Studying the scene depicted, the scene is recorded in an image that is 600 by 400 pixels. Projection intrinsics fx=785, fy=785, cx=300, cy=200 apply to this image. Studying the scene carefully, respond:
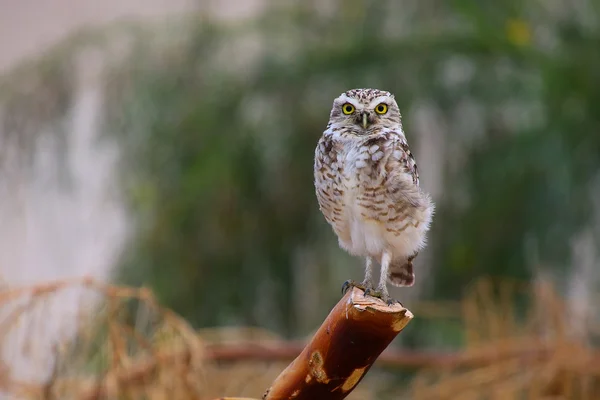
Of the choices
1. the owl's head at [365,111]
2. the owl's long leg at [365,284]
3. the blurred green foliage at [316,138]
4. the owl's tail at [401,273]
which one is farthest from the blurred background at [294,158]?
the owl's head at [365,111]

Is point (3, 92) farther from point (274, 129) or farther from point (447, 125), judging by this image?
point (447, 125)

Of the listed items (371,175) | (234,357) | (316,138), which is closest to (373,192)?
(371,175)

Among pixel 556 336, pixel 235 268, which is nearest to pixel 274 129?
pixel 235 268

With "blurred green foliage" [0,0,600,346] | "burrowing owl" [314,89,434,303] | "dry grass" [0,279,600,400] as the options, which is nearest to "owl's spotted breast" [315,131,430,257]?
"burrowing owl" [314,89,434,303]

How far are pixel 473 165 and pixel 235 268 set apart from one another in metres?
0.73

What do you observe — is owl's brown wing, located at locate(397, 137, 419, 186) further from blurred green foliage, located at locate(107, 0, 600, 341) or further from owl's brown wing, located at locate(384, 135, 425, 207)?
blurred green foliage, located at locate(107, 0, 600, 341)

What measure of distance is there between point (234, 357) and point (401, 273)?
27.2 inches

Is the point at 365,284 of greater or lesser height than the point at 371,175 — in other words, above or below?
below

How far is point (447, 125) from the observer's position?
216 cm

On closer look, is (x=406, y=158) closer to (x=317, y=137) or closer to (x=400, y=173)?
(x=400, y=173)

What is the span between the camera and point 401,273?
113cm

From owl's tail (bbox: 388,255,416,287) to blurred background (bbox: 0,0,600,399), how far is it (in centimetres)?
75

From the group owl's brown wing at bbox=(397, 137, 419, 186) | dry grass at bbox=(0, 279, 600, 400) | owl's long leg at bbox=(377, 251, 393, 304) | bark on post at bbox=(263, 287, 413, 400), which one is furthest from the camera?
dry grass at bbox=(0, 279, 600, 400)

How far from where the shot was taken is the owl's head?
90 cm
